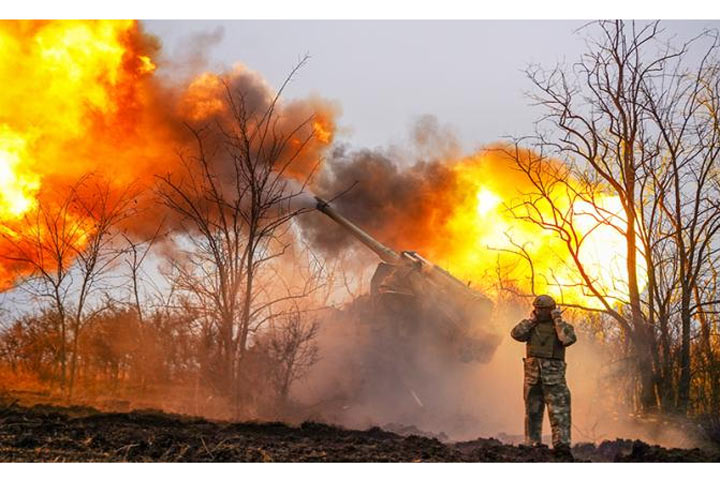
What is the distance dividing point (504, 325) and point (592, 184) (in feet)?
15.4

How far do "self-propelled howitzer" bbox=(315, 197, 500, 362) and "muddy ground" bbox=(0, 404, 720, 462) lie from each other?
5.57 meters

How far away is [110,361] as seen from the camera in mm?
12781

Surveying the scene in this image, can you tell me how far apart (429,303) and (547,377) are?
6.56 meters

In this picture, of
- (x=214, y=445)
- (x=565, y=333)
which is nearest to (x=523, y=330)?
(x=565, y=333)

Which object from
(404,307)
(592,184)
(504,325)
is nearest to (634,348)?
(592,184)

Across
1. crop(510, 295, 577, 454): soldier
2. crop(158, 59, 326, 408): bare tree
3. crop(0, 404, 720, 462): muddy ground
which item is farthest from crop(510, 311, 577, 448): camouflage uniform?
crop(158, 59, 326, 408): bare tree

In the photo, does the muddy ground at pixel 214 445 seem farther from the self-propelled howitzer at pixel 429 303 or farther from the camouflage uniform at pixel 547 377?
the self-propelled howitzer at pixel 429 303

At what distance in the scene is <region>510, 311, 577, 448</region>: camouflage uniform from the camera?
29.7 ft

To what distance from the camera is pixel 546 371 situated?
924 cm

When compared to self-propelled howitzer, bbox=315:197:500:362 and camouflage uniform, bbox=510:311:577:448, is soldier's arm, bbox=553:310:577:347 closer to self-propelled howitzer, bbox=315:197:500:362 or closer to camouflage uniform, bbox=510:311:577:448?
camouflage uniform, bbox=510:311:577:448

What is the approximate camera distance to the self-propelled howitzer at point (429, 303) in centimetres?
1531

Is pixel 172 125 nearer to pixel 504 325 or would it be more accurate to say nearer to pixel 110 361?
pixel 110 361

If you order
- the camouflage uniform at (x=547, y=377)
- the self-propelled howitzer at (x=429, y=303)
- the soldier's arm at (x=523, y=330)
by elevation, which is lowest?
the camouflage uniform at (x=547, y=377)

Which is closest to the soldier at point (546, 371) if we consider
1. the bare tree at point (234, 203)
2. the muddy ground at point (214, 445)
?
the muddy ground at point (214, 445)
